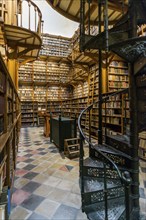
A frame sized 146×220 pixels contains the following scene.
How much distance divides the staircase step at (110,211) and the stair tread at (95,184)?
0.15 meters

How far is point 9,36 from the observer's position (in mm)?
4184

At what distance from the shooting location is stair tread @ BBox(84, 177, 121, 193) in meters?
1.68

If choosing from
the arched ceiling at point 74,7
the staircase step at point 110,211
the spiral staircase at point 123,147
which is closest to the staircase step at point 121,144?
the spiral staircase at point 123,147

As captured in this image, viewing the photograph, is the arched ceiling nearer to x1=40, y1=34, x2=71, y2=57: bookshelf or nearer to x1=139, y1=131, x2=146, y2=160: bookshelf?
x1=139, y1=131, x2=146, y2=160: bookshelf

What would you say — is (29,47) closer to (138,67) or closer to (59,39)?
(138,67)

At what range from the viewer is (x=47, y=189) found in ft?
7.36

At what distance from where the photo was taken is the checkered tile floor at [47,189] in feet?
5.66

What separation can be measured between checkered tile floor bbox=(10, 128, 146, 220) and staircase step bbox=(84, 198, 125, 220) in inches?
6.0

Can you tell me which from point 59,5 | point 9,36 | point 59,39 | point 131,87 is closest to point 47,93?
point 59,39

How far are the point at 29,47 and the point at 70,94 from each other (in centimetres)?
644

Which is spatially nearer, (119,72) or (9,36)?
(9,36)

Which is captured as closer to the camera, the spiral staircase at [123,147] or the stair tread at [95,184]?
the spiral staircase at [123,147]

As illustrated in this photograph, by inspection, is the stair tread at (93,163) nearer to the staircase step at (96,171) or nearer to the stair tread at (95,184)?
the staircase step at (96,171)

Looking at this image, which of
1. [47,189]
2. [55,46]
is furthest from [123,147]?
[55,46]
